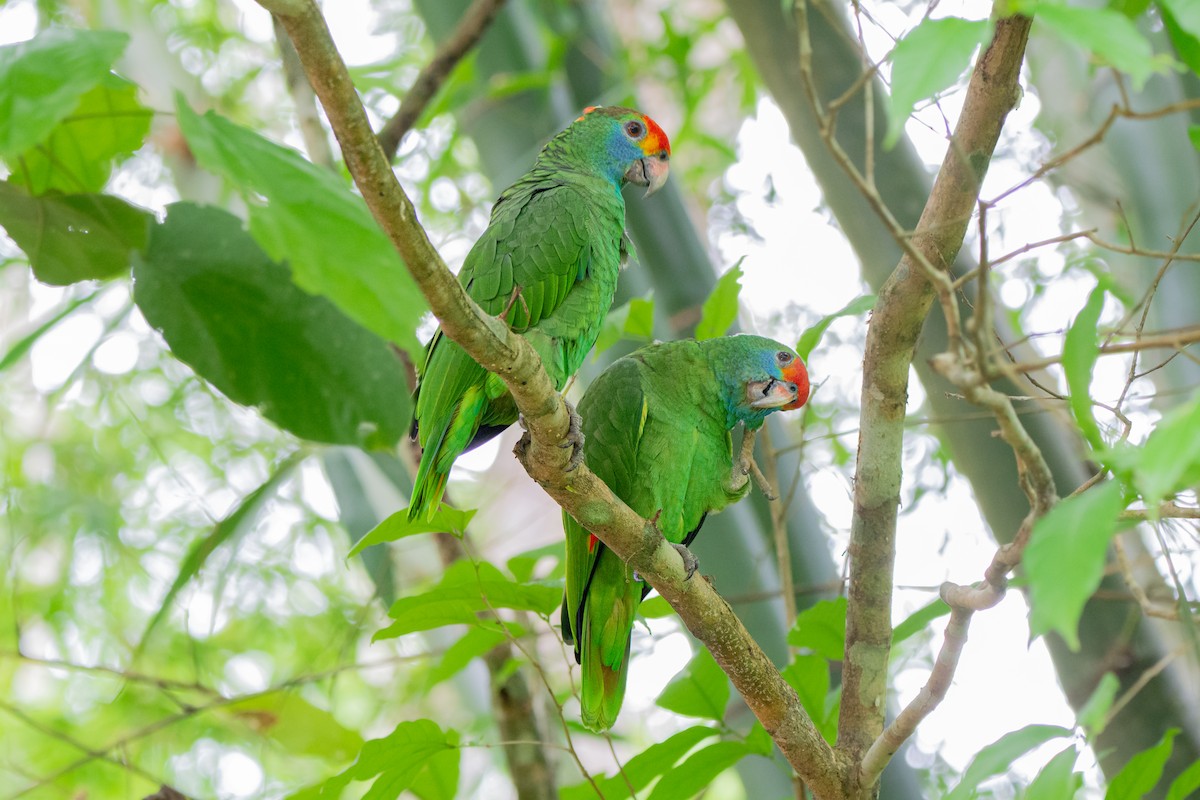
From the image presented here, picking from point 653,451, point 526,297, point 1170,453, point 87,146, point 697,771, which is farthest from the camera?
point 653,451

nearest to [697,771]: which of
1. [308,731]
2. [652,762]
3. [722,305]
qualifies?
[652,762]

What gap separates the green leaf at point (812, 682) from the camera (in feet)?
4.42

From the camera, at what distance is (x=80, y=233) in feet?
3.60

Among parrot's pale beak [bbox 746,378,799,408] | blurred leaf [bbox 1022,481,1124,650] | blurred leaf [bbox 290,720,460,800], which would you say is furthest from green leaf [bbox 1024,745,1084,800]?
parrot's pale beak [bbox 746,378,799,408]

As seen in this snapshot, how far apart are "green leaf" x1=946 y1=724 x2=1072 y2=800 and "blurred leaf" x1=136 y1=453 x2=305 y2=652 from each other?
994mm

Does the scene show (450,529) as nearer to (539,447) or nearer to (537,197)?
(539,447)

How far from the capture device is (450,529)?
122 centimetres

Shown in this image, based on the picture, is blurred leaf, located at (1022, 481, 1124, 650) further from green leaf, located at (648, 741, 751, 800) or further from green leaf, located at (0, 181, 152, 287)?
green leaf, located at (0, 181, 152, 287)

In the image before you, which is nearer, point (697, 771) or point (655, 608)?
point (697, 771)

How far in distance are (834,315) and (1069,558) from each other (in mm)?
813

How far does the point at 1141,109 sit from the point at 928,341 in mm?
847

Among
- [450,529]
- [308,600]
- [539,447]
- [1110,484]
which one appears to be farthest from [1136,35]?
[308,600]

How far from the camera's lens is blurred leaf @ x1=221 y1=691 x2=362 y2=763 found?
1.71m

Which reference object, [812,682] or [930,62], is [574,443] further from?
[930,62]
